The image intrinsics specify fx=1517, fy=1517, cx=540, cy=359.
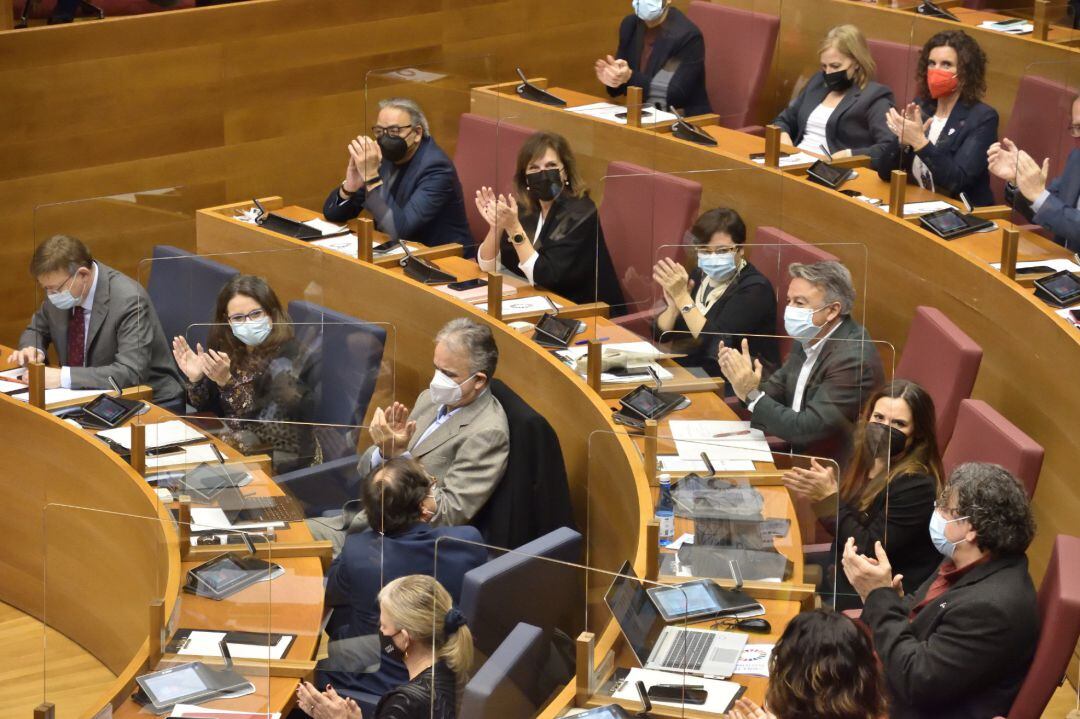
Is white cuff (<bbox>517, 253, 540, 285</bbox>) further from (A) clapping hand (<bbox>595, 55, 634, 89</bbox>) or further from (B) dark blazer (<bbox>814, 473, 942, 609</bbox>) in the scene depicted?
(B) dark blazer (<bbox>814, 473, 942, 609</bbox>)

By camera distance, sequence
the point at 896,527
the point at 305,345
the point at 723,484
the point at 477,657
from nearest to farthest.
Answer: the point at 477,657
the point at 723,484
the point at 896,527
the point at 305,345

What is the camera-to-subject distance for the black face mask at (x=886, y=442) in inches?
136

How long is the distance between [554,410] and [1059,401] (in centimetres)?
137

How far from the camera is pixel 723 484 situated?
316 cm

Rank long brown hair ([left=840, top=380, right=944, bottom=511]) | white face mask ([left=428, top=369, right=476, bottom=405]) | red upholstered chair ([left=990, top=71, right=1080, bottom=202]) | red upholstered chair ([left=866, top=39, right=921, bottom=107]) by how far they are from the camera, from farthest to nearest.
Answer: red upholstered chair ([left=866, top=39, right=921, bottom=107]) < red upholstered chair ([left=990, top=71, right=1080, bottom=202]) < white face mask ([left=428, top=369, right=476, bottom=405]) < long brown hair ([left=840, top=380, right=944, bottom=511])

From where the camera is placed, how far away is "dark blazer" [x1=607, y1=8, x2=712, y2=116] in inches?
235

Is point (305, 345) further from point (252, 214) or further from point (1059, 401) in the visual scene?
point (1059, 401)

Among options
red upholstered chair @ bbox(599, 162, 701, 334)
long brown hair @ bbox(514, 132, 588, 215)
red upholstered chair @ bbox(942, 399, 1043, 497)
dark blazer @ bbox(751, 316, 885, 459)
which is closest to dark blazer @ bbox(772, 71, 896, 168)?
red upholstered chair @ bbox(599, 162, 701, 334)

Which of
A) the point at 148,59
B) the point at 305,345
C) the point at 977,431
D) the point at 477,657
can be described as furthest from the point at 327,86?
the point at 477,657

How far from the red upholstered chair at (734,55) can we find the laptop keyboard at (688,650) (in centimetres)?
358

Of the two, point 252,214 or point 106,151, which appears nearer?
point 252,214

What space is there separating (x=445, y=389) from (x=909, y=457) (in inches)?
49.7

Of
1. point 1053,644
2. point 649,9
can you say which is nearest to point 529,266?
point 649,9

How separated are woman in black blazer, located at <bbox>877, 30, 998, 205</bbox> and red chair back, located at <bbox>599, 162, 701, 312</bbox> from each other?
0.83 m
